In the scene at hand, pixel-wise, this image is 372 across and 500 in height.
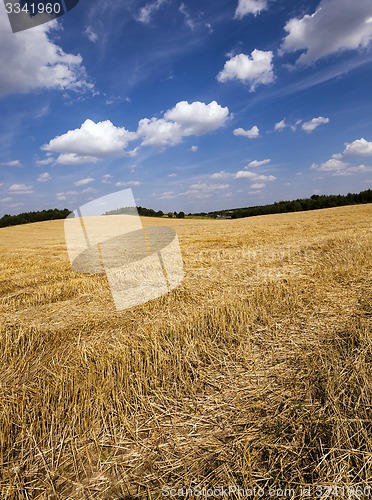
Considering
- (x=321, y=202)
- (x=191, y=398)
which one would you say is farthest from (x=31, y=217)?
(x=191, y=398)

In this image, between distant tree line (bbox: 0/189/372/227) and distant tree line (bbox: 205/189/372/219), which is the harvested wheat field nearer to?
distant tree line (bbox: 0/189/372/227)

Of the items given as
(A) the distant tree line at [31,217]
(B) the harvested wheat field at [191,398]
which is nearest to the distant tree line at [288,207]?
(A) the distant tree line at [31,217]

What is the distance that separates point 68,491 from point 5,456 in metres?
0.81

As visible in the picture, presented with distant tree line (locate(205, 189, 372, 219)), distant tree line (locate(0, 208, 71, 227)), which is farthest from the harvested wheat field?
distant tree line (locate(205, 189, 372, 219))

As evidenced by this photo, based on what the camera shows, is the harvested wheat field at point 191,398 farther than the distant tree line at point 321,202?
No

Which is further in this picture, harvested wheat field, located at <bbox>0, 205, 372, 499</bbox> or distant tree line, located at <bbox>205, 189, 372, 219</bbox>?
distant tree line, located at <bbox>205, 189, 372, 219</bbox>

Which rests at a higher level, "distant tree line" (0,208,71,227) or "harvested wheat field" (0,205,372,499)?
"distant tree line" (0,208,71,227)

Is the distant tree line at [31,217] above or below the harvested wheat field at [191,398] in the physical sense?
above

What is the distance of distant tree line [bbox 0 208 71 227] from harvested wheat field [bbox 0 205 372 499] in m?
70.2

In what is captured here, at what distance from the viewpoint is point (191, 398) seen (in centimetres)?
321

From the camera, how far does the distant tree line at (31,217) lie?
235ft

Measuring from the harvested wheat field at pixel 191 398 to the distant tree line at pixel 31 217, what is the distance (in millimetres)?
70209

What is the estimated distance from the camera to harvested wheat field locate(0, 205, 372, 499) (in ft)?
7.46

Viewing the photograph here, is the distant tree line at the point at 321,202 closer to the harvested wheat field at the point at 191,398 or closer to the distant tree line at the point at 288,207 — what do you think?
the distant tree line at the point at 288,207
